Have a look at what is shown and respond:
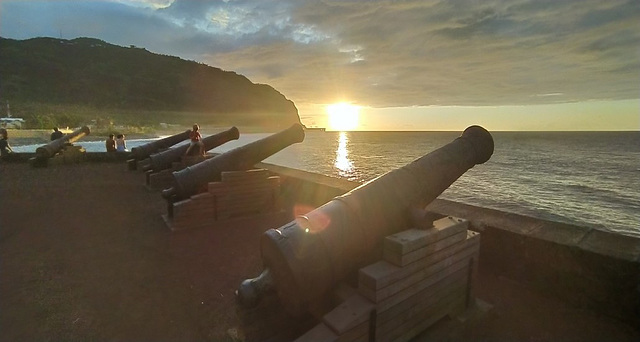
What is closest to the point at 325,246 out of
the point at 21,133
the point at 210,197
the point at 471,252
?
the point at 471,252

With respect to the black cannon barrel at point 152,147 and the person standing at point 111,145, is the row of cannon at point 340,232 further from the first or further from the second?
the person standing at point 111,145

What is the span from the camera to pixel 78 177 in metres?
11.1

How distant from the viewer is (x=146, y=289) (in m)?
3.70

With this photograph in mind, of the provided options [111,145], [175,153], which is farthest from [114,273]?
[111,145]

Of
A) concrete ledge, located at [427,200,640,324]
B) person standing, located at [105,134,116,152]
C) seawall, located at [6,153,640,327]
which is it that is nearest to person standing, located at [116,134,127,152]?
person standing, located at [105,134,116,152]

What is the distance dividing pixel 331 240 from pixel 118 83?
76.1 meters

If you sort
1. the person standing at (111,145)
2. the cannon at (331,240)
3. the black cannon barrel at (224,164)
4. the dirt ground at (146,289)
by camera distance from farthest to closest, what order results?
the person standing at (111,145), the black cannon barrel at (224,164), the dirt ground at (146,289), the cannon at (331,240)

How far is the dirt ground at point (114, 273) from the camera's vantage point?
3.01 metres

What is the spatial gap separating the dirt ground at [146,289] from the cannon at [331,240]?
58cm

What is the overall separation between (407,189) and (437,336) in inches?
49.2

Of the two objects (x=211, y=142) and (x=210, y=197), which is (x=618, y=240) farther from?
(x=211, y=142)

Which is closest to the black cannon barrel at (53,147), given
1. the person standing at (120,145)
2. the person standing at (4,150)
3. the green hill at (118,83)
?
the person standing at (120,145)

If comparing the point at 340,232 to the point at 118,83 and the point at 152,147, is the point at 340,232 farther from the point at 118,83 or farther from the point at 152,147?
the point at 118,83

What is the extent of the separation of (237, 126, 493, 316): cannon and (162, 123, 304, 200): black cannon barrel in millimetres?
4286
